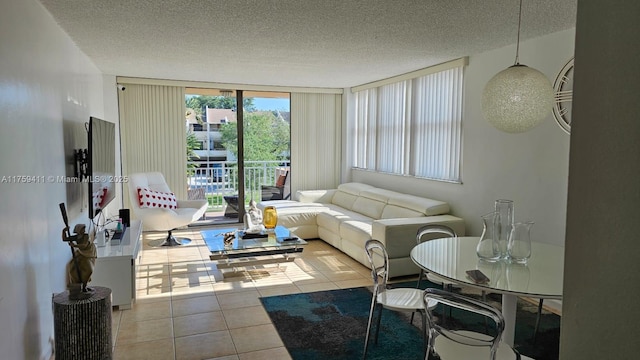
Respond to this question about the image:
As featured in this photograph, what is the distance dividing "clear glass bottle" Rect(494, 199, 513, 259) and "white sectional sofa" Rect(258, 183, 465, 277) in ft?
5.78

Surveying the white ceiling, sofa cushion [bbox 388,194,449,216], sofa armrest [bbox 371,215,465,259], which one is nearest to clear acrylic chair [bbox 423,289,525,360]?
the white ceiling

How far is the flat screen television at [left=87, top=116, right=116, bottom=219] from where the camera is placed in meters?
3.52

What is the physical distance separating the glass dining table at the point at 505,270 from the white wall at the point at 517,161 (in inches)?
37.3

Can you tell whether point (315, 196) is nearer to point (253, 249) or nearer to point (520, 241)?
point (253, 249)

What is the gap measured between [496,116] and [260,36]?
2.13m

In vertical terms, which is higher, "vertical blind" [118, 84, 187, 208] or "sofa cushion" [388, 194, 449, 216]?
"vertical blind" [118, 84, 187, 208]

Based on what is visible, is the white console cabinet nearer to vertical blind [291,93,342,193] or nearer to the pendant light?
the pendant light

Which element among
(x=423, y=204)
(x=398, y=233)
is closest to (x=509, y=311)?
(x=398, y=233)

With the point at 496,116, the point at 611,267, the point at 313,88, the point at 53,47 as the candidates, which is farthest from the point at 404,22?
the point at 313,88

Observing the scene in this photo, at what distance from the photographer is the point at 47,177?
9.31ft

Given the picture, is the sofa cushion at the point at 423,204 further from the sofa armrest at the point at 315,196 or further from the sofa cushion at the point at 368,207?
the sofa armrest at the point at 315,196

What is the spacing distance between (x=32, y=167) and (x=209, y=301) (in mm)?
1838

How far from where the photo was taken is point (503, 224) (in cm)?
255

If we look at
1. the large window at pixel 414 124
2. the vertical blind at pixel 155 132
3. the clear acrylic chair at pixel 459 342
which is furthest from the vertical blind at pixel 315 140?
the clear acrylic chair at pixel 459 342
